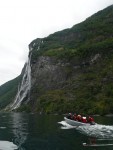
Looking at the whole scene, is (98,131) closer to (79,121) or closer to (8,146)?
(79,121)

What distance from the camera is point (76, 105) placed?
164m

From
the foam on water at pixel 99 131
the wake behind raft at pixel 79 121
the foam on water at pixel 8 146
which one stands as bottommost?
the foam on water at pixel 8 146

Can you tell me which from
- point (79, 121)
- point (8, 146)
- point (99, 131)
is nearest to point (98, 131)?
point (99, 131)

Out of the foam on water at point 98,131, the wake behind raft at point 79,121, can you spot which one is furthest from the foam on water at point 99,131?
the wake behind raft at point 79,121

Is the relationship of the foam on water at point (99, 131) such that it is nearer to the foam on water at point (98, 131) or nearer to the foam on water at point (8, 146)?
the foam on water at point (98, 131)

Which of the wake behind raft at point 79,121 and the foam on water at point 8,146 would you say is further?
the wake behind raft at point 79,121

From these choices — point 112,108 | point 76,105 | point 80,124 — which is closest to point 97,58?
point 76,105

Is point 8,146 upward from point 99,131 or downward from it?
downward

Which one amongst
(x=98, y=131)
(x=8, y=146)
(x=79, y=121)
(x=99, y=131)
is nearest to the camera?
(x=8, y=146)

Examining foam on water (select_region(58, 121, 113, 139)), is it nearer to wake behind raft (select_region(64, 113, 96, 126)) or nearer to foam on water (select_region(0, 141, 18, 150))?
wake behind raft (select_region(64, 113, 96, 126))

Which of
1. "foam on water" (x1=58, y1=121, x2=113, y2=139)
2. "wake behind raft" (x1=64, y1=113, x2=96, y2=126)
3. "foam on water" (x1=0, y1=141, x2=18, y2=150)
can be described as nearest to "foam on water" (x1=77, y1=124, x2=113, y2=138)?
"foam on water" (x1=58, y1=121, x2=113, y2=139)

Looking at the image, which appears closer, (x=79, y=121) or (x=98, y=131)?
(x=98, y=131)

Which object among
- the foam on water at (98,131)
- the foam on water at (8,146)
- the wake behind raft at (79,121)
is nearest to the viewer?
the foam on water at (8,146)

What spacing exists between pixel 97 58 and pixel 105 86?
32.7 metres
